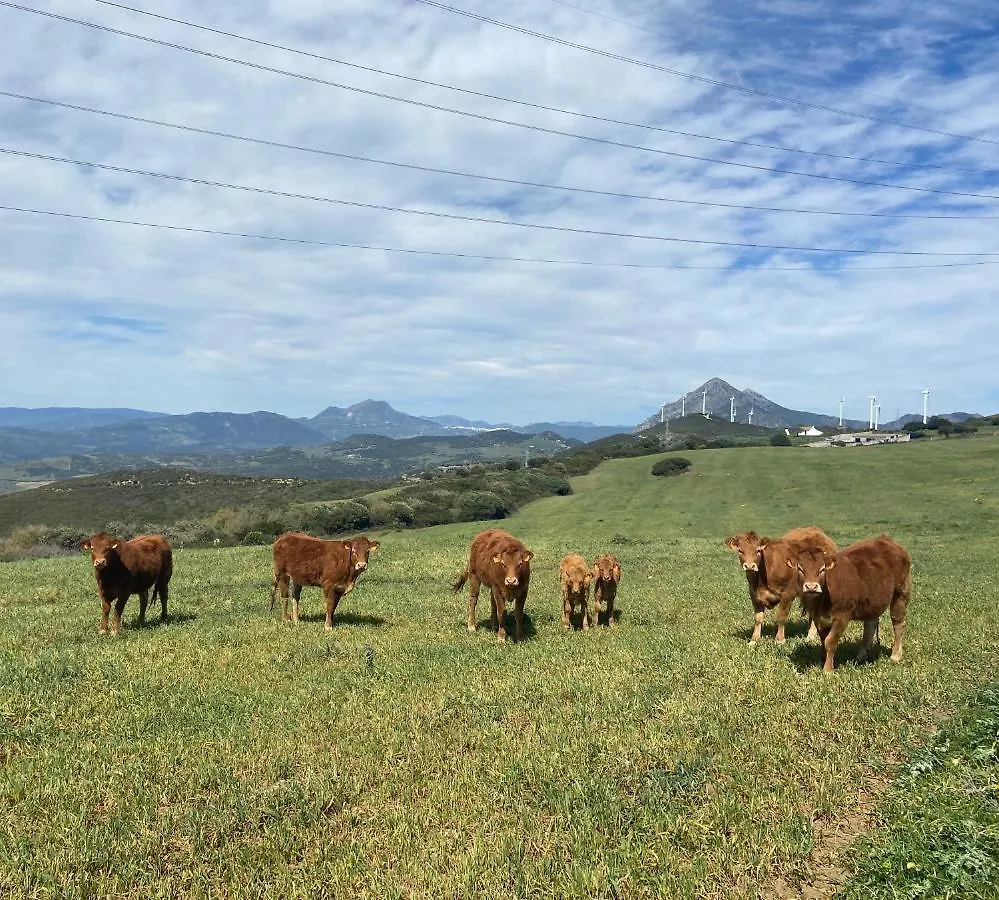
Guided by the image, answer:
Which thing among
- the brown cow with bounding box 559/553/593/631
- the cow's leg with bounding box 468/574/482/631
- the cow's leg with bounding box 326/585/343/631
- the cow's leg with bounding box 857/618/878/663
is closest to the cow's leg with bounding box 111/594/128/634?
the cow's leg with bounding box 326/585/343/631

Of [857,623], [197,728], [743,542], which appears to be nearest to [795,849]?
[197,728]

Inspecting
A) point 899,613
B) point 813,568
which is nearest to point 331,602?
point 813,568

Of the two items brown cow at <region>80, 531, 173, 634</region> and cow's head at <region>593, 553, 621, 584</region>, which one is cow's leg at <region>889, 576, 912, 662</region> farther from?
brown cow at <region>80, 531, 173, 634</region>

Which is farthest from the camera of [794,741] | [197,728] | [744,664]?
[744,664]

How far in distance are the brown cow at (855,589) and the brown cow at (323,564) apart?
8.72 meters

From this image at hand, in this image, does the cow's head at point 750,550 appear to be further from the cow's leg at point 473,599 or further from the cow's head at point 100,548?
the cow's head at point 100,548

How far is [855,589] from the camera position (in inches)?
406

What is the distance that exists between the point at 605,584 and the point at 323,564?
248 inches

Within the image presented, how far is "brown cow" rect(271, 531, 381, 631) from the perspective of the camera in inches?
560

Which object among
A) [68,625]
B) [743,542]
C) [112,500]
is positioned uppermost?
[743,542]

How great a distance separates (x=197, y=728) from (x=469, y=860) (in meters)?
4.49

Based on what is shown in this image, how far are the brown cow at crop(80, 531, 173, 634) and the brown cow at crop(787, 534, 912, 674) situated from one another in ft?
42.0

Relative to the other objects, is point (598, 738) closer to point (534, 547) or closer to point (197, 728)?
point (197, 728)

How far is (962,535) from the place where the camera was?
110 ft
